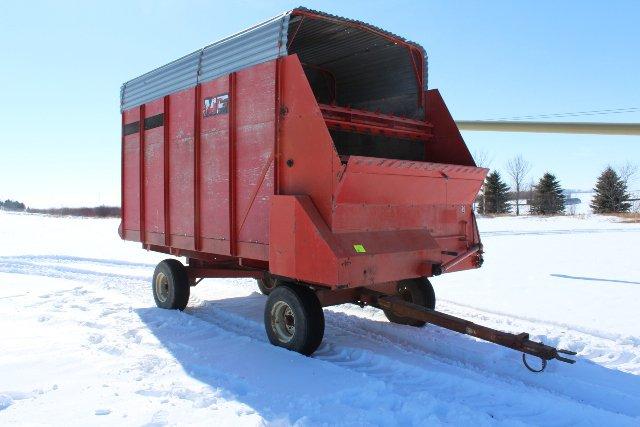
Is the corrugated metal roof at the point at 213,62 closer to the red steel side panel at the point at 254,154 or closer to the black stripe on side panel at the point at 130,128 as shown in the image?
the red steel side panel at the point at 254,154

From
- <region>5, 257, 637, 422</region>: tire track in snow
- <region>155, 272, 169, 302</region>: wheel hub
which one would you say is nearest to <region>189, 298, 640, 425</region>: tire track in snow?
<region>5, 257, 637, 422</region>: tire track in snow

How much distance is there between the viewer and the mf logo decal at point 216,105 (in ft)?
18.4

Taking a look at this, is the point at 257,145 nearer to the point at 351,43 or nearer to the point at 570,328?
the point at 351,43

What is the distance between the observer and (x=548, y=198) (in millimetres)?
43812

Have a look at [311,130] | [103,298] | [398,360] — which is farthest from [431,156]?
[103,298]

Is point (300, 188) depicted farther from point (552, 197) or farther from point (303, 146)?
point (552, 197)

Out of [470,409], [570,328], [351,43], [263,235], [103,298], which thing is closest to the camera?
[470,409]

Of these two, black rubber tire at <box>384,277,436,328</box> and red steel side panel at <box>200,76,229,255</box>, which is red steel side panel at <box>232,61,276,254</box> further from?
black rubber tire at <box>384,277,436,328</box>

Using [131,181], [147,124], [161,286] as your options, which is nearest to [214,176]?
[147,124]

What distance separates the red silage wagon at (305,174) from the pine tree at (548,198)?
132ft

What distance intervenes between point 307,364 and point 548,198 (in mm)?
44407

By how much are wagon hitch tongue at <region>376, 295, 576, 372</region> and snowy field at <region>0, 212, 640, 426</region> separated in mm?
313

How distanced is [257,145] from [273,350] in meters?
2.11

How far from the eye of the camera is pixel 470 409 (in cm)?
355
